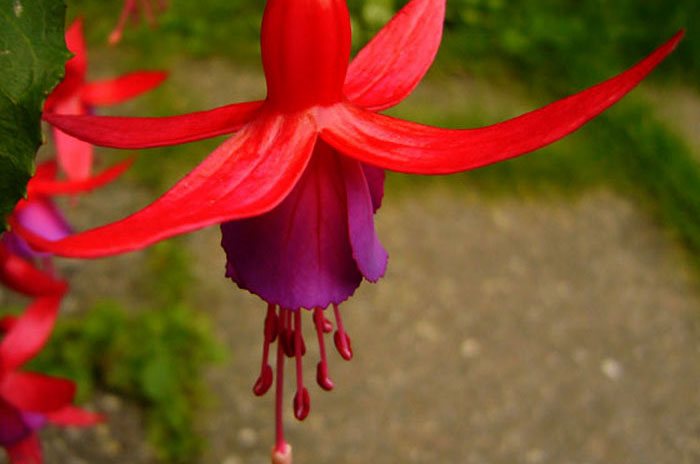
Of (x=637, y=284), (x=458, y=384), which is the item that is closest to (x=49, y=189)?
(x=458, y=384)

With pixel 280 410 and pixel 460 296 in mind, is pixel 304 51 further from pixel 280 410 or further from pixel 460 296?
pixel 460 296

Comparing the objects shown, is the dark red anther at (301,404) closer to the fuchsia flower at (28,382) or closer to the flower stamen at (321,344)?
the flower stamen at (321,344)

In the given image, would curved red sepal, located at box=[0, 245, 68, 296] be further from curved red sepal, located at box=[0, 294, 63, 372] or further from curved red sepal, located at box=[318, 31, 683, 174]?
curved red sepal, located at box=[318, 31, 683, 174]

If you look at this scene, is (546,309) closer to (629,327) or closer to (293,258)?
(629,327)

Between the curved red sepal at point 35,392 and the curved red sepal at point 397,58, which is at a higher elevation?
the curved red sepal at point 397,58

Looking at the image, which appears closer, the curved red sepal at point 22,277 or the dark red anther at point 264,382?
the dark red anther at point 264,382

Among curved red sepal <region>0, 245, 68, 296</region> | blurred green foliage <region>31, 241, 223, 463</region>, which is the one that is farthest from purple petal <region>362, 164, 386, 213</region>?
blurred green foliage <region>31, 241, 223, 463</region>

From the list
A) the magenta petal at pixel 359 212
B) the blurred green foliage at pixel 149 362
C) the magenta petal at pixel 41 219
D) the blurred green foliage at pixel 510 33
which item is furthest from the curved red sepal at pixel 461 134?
the blurred green foliage at pixel 510 33
